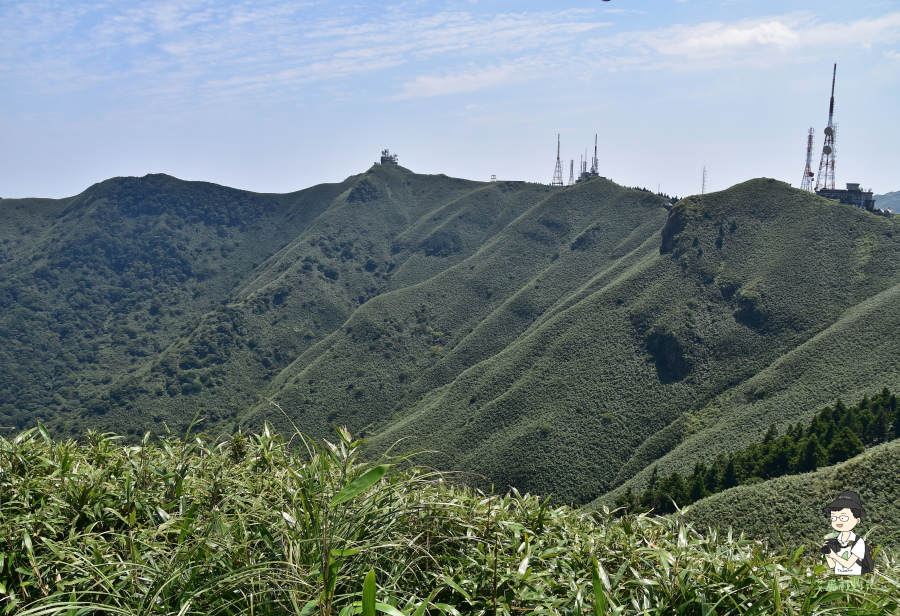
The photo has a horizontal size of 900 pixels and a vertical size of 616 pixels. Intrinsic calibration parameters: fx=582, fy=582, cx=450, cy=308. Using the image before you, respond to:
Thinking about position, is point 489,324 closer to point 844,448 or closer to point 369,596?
point 844,448

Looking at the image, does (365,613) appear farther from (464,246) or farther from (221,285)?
(221,285)

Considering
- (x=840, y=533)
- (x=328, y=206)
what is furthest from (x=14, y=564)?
(x=328, y=206)

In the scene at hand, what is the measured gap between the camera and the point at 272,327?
121 meters

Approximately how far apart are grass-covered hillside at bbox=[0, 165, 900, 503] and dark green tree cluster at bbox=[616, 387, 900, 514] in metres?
4.68

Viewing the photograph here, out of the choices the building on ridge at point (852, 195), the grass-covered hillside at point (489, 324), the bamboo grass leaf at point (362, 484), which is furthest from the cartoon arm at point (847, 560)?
the building on ridge at point (852, 195)

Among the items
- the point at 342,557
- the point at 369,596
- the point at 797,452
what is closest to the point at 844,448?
the point at 797,452

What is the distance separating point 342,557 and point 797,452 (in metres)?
49.1

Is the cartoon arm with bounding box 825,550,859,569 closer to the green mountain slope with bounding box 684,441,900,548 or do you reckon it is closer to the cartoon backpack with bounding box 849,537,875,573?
the cartoon backpack with bounding box 849,537,875,573

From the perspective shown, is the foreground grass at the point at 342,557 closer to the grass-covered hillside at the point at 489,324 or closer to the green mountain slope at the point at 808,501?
the grass-covered hillside at the point at 489,324

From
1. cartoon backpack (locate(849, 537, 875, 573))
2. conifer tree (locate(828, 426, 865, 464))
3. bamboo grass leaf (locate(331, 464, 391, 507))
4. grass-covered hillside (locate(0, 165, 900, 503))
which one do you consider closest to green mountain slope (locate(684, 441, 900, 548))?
conifer tree (locate(828, 426, 865, 464))

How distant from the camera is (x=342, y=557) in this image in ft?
14.6

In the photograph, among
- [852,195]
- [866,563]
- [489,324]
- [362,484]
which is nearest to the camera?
[362,484]

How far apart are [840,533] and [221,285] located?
16858 centimetres

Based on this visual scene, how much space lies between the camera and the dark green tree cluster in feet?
142
